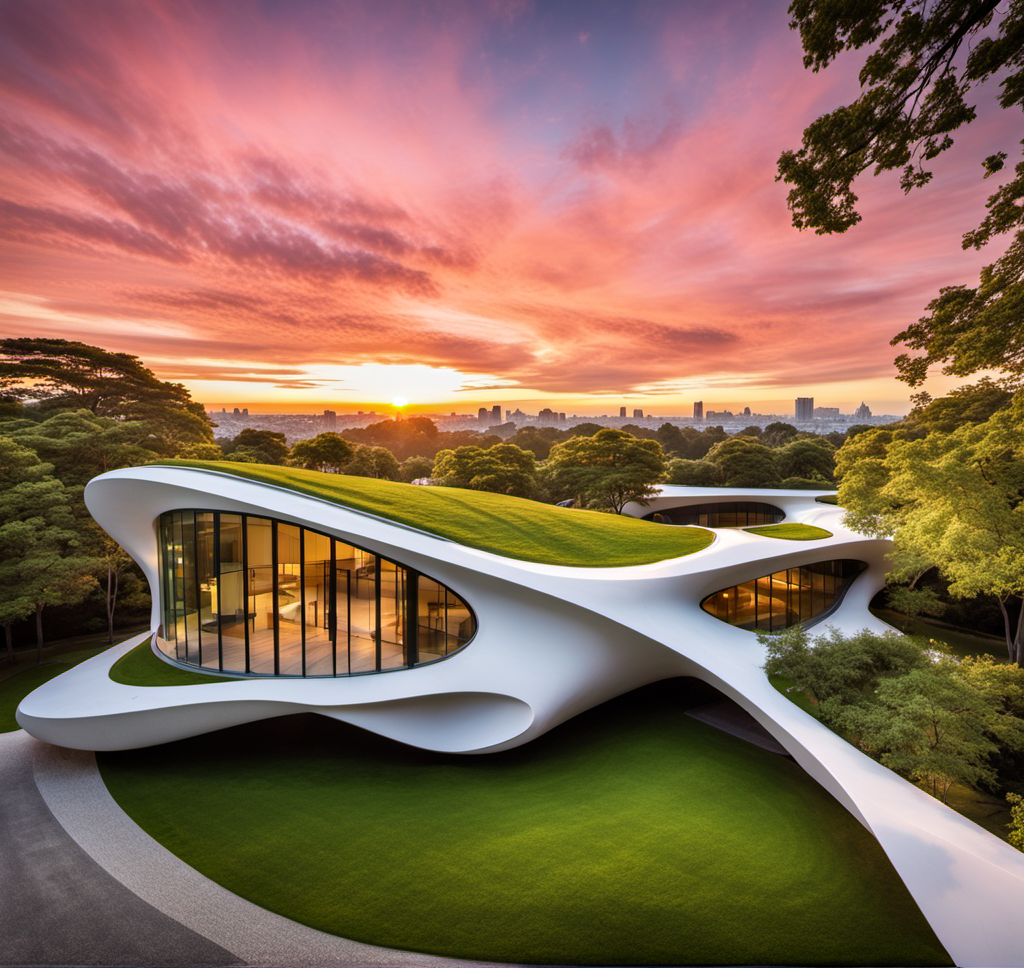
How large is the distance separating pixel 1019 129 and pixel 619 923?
1387cm

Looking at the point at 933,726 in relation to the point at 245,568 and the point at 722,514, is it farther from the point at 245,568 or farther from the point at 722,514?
the point at 722,514

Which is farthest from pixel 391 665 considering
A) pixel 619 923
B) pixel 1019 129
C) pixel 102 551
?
pixel 102 551

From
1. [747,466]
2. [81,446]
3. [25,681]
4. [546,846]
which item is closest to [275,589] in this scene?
[546,846]

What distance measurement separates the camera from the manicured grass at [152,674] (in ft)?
40.0

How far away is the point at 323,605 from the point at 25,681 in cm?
1662

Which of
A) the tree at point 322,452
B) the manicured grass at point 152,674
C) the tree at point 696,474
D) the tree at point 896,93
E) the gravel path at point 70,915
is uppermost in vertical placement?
the tree at point 896,93

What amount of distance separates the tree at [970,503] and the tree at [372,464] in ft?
161

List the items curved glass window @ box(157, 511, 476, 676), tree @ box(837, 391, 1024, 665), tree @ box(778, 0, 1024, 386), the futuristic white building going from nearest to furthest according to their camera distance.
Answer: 1. tree @ box(778, 0, 1024, 386)
2. the futuristic white building
3. curved glass window @ box(157, 511, 476, 676)
4. tree @ box(837, 391, 1024, 665)

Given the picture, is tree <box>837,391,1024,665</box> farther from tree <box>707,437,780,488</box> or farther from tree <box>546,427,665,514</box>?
tree <box>707,437,780,488</box>

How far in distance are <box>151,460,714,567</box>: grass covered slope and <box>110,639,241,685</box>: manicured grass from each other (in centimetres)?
535

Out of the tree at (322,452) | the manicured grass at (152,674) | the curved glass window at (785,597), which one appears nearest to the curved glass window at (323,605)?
the manicured grass at (152,674)

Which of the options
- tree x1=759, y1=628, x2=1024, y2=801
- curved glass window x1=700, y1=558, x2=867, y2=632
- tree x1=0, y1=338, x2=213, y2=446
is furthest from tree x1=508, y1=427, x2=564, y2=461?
tree x1=759, y1=628, x2=1024, y2=801

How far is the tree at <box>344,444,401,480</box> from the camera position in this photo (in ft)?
183

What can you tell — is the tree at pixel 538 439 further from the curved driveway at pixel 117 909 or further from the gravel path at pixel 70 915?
the gravel path at pixel 70 915
